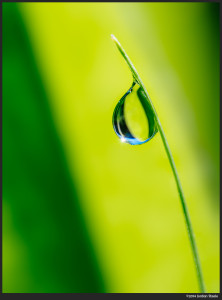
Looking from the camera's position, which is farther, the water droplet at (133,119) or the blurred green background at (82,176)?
the blurred green background at (82,176)

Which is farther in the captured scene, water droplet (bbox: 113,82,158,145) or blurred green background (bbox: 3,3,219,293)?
blurred green background (bbox: 3,3,219,293)

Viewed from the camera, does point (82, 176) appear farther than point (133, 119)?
Yes

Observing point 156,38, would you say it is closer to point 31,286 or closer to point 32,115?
point 32,115

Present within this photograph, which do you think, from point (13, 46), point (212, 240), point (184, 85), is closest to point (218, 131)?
point (184, 85)

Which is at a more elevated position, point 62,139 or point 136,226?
point 62,139
